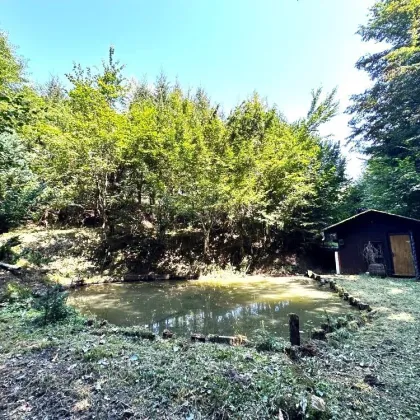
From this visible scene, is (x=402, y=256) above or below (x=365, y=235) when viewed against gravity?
below

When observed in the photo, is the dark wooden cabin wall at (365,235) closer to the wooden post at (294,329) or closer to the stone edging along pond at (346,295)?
the stone edging along pond at (346,295)

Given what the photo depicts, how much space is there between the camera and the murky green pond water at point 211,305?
219 inches

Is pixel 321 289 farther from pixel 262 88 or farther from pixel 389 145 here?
pixel 262 88

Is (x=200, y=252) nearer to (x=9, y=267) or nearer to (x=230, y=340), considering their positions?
(x=9, y=267)

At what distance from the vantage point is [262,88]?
18.0 meters

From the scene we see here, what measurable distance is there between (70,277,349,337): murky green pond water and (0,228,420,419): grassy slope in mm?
1591

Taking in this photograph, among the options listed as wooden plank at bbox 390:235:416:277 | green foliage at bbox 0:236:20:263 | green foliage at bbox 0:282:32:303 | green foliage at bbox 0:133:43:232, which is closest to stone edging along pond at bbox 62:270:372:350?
green foliage at bbox 0:236:20:263

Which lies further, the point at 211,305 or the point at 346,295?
the point at 211,305

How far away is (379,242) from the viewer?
10875mm

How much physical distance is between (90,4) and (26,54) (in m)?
13.9

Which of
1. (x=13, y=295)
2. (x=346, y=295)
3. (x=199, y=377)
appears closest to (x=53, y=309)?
(x=13, y=295)

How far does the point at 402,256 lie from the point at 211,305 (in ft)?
26.4

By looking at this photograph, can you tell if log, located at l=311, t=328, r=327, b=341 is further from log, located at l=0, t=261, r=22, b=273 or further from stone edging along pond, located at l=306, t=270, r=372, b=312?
log, located at l=0, t=261, r=22, b=273

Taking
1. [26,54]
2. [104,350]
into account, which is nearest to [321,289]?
[104,350]
